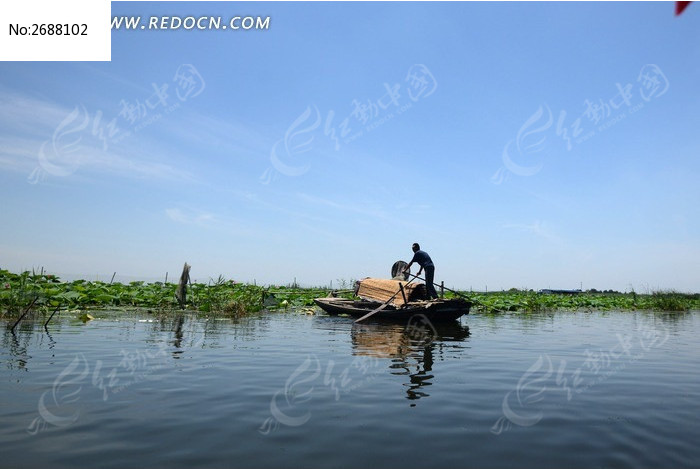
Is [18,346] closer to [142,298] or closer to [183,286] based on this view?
[183,286]

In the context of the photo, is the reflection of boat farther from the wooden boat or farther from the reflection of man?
the reflection of man

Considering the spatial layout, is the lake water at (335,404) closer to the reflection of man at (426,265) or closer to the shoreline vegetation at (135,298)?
the shoreline vegetation at (135,298)

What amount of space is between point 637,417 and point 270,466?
12.3ft

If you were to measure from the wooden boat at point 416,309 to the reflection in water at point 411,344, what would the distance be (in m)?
0.30

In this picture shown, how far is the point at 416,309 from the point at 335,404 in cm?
962

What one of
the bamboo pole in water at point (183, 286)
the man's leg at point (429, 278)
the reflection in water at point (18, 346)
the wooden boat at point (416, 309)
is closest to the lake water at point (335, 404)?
the reflection in water at point (18, 346)

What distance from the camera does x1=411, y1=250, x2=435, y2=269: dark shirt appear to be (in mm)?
15766

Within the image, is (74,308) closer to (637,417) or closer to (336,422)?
(336,422)

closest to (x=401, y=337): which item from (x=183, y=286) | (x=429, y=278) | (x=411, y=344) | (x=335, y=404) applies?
(x=411, y=344)

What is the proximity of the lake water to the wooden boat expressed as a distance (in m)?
4.57

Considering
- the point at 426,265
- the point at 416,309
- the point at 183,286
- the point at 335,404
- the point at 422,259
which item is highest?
the point at 422,259

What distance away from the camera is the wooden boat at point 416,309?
14453mm

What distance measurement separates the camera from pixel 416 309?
14398 millimetres

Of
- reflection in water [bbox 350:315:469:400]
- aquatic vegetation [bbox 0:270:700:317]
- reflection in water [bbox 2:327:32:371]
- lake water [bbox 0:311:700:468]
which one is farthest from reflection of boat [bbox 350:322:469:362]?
aquatic vegetation [bbox 0:270:700:317]
